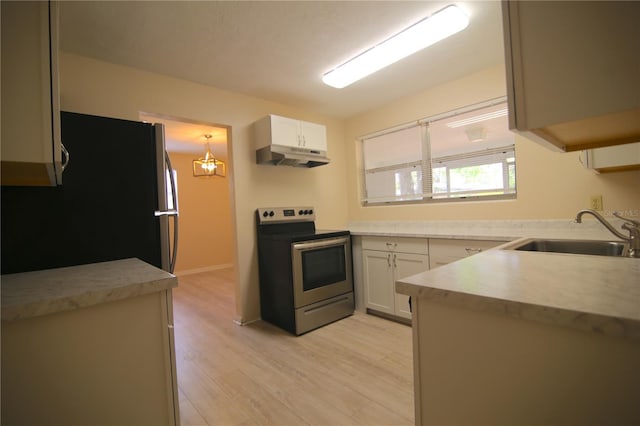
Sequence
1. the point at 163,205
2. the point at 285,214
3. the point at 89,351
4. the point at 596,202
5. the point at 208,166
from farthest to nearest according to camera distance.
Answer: the point at 208,166, the point at 285,214, the point at 596,202, the point at 163,205, the point at 89,351

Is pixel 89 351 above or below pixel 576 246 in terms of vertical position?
below

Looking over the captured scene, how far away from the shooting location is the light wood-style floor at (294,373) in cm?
170

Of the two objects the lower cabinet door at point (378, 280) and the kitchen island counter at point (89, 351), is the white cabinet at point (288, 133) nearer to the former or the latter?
the lower cabinet door at point (378, 280)

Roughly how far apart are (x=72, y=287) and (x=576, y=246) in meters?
2.60

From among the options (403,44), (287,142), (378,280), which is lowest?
(378,280)

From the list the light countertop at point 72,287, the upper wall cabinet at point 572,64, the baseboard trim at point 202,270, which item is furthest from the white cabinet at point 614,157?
the baseboard trim at point 202,270

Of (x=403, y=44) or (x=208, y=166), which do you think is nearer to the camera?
(x=403, y=44)

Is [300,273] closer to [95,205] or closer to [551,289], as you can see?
[95,205]

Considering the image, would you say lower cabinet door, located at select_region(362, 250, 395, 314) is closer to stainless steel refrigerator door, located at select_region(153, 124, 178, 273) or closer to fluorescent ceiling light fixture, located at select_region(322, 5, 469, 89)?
fluorescent ceiling light fixture, located at select_region(322, 5, 469, 89)

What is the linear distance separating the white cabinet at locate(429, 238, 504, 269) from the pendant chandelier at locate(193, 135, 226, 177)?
3.44 meters

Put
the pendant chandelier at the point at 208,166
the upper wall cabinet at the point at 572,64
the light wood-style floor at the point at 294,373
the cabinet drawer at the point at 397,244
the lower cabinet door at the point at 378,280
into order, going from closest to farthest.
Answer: the upper wall cabinet at the point at 572,64 → the light wood-style floor at the point at 294,373 → the cabinet drawer at the point at 397,244 → the lower cabinet door at the point at 378,280 → the pendant chandelier at the point at 208,166


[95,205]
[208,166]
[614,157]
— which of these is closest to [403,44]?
[614,157]

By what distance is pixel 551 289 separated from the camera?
768 millimetres

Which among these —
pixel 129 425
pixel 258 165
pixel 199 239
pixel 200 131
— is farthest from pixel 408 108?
pixel 199 239
